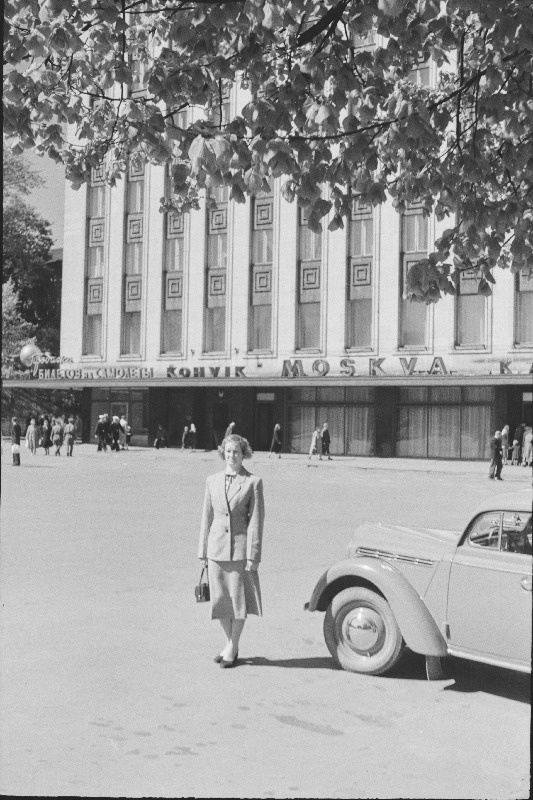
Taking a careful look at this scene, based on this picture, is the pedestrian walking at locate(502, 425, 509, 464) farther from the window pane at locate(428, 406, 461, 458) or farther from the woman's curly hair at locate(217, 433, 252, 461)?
the woman's curly hair at locate(217, 433, 252, 461)

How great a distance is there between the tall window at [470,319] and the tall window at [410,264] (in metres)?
1.54

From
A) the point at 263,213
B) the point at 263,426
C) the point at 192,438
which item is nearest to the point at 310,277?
the point at 263,213

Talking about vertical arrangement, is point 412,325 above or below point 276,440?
above

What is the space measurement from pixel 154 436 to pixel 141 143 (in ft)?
78.0

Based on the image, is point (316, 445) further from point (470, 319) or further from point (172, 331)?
point (172, 331)

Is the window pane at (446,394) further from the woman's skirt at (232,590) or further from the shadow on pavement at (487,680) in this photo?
the woman's skirt at (232,590)

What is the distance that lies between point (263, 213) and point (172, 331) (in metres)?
6.94

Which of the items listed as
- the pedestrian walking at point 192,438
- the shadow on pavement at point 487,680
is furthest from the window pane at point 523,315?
the shadow on pavement at point 487,680

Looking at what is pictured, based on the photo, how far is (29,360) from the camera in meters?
3.09

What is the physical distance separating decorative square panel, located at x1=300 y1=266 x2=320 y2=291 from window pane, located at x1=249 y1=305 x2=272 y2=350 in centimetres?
198

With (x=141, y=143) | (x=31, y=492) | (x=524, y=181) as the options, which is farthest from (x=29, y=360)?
(x=31, y=492)

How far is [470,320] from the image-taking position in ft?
119

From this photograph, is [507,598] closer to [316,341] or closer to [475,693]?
[475,693]

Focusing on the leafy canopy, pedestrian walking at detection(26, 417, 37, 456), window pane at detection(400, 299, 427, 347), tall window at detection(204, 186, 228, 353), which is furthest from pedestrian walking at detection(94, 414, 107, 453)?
pedestrian walking at detection(26, 417, 37, 456)
